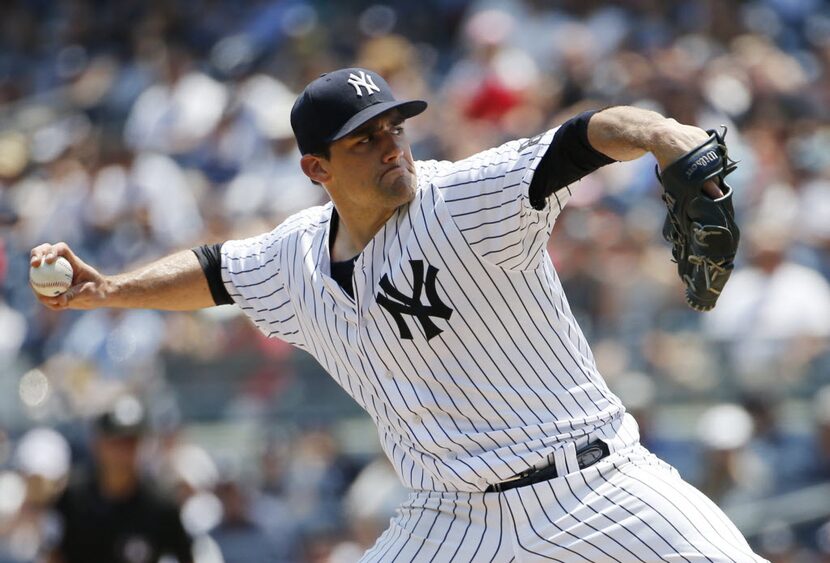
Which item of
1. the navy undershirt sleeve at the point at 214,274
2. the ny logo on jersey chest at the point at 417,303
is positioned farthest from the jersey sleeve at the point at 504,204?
the navy undershirt sleeve at the point at 214,274

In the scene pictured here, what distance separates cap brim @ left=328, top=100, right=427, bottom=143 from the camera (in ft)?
11.9

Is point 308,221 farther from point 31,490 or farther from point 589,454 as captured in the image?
point 31,490

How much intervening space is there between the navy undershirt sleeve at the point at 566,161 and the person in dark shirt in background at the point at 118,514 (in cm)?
291

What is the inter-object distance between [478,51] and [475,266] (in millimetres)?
5817

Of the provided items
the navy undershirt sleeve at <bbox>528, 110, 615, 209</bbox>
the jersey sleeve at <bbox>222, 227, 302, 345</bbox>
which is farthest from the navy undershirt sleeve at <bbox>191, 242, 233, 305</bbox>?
the navy undershirt sleeve at <bbox>528, 110, 615, 209</bbox>

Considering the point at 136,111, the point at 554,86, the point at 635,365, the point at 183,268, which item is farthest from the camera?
the point at 136,111

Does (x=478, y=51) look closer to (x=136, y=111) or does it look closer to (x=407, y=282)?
(x=136, y=111)

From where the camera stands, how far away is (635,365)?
6.96 meters

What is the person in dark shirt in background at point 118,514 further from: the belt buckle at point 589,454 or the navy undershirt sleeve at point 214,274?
the belt buckle at point 589,454

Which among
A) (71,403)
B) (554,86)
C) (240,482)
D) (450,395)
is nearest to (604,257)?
(554,86)

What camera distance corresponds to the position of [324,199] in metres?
8.36

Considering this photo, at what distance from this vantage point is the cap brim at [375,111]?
3.63 metres

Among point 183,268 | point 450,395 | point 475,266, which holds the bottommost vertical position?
point 450,395

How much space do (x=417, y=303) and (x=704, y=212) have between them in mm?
914
